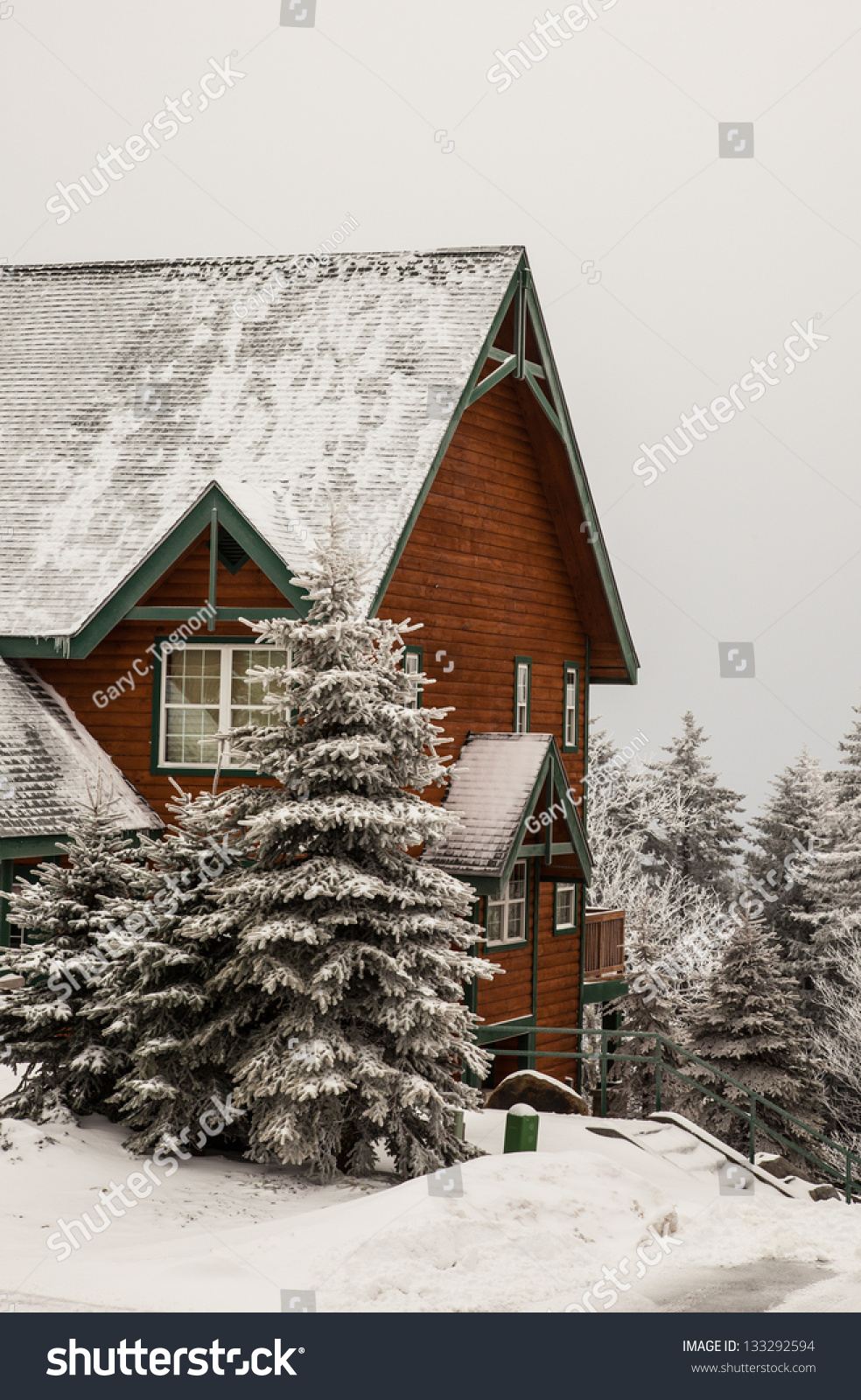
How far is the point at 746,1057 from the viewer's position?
3212cm

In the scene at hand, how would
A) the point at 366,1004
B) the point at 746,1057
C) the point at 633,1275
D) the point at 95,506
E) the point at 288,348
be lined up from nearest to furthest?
the point at 633,1275 < the point at 366,1004 < the point at 95,506 < the point at 288,348 < the point at 746,1057

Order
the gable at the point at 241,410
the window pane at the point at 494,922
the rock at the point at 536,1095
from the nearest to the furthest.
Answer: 1. the rock at the point at 536,1095
2. the gable at the point at 241,410
3. the window pane at the point at 494,922

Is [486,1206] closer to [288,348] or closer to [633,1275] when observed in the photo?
[633,1275]

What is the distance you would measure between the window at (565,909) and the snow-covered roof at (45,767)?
801 cm

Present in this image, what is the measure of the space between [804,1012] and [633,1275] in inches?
1466

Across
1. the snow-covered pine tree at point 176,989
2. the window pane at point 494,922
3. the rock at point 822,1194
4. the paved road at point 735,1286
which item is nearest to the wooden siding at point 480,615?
A: the window pane at point 494,922

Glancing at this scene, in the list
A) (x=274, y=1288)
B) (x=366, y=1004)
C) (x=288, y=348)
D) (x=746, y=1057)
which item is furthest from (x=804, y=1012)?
(x=274, y=1288)

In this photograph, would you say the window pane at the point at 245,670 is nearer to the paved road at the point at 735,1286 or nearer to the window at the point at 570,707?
the window at the point at 570,707

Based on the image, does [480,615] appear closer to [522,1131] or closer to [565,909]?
[565,909]

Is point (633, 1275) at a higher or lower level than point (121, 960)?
lower

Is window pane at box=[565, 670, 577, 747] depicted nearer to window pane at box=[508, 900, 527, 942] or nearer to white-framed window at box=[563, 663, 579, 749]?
white-framed window at box=[563, 663, 579, 749]

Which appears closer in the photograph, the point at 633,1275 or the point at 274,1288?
the point at 274,1288

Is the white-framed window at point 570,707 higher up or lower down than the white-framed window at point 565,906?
higher up

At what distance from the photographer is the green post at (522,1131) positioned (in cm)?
1598
